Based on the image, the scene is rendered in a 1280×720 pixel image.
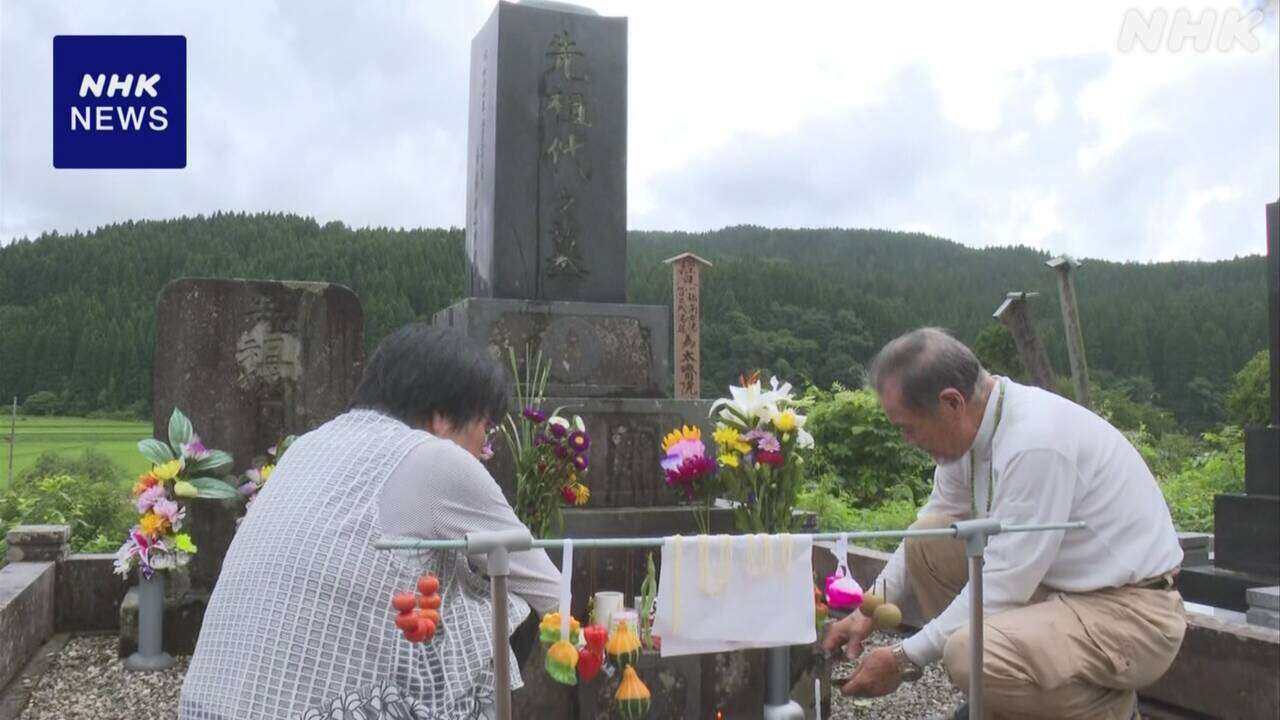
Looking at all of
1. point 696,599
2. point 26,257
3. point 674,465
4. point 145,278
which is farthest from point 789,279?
point 696,599

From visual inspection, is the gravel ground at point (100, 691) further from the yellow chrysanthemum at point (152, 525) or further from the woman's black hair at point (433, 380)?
the woman's black hair at point (433, 380)

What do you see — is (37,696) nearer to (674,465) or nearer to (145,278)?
(674,465)

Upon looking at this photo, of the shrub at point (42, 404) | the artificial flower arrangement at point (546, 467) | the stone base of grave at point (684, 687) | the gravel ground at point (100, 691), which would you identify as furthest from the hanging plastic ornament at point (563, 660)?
the shrub at point (42, 404)

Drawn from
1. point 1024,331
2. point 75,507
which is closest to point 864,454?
point 1024,331

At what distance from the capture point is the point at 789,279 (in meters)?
24.5

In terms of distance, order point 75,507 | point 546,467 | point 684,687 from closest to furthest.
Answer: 1. point 684,687
2. point 546,467
3. point 75,507

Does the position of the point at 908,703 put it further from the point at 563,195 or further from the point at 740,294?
the point at 740,294

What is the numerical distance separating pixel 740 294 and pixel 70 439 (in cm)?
1579

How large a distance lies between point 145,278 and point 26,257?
1895 mm

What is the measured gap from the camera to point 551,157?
17.0 feet

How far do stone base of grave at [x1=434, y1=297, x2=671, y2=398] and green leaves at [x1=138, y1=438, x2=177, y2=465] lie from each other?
150cm

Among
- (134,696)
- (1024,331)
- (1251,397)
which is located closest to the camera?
(134,696)

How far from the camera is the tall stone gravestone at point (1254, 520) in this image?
15.1 feet

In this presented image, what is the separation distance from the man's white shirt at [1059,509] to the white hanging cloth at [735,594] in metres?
0.53
